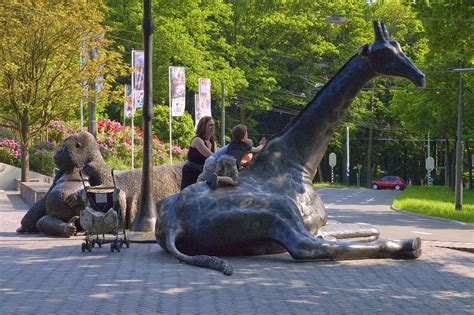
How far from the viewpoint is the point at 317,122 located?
13297 millimetres

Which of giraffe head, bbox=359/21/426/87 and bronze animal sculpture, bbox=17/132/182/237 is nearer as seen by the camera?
giraffe head, bbox=359/21/426/87

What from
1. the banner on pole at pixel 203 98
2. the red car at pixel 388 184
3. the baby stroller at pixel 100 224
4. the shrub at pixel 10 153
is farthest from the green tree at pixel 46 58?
the red car at pixel 388 184

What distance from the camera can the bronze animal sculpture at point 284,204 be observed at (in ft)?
39.0

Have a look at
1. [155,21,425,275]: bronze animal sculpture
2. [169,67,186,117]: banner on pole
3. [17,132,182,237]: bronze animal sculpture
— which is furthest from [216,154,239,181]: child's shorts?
[169,67,186,117]: banner on pole

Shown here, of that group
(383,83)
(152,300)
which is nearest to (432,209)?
(152,300)

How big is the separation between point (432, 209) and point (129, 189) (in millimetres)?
20855

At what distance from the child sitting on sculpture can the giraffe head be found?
6.25 ft

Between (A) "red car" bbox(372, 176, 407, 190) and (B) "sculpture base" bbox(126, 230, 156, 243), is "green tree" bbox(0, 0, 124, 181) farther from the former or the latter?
(A) "red car" bbox(372, 176, 407, 190)

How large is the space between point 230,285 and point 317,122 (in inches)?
160

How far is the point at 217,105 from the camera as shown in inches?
2537

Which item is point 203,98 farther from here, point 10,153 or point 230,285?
point 230,285

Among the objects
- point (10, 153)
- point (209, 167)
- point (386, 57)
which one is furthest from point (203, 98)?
point (209, 167)

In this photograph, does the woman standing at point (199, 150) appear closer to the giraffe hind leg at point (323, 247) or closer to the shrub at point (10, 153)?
the giraffe hind leg at point (323, 247)

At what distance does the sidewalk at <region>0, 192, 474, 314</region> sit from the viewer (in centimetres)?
856
